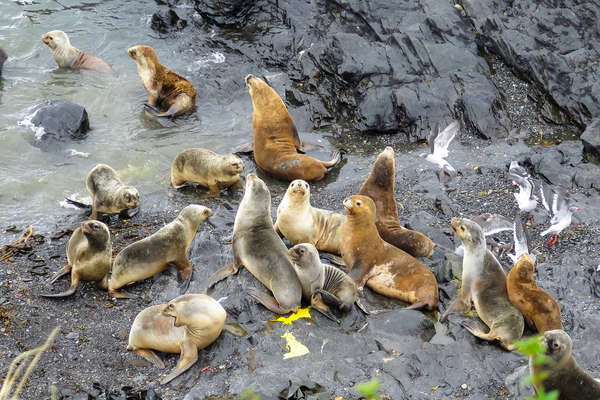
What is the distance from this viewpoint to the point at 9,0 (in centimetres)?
1378

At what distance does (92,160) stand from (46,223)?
1.77m

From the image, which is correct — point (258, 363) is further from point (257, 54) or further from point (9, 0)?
point (9, 0)

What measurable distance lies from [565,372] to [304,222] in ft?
10.7

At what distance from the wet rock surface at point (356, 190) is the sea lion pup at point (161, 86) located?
0.63 metres

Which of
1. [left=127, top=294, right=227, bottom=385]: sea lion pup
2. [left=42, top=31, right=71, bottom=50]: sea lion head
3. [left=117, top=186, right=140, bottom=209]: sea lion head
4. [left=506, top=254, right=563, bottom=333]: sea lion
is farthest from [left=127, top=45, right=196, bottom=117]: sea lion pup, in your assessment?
[left=506, top=254, right=563, bottom=333]: sea lion

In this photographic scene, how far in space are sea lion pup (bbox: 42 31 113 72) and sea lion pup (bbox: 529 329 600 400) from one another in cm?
962

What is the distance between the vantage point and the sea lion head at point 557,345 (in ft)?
15.4

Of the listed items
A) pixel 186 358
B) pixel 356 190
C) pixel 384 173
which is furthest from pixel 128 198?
pixel 384 173

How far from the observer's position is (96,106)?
35.7 feet

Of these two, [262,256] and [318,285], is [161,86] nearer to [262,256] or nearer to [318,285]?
[262,256]

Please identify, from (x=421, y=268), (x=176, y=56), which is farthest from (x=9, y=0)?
(x=421, y=268)

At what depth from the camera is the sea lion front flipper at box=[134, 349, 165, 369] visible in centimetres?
551

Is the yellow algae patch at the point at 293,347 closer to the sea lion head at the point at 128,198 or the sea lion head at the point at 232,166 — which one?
the sea lion head at the point at 128,198

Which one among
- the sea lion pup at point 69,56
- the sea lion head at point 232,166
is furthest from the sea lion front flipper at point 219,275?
the sea lion pup at point 69,56
